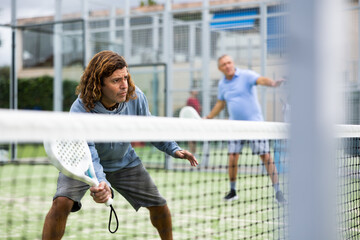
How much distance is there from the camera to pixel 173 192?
746 cm

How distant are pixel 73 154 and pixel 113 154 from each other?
33.2 inches

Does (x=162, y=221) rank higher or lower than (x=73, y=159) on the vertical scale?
Result: lower

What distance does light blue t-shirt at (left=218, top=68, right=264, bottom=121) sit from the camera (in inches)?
276

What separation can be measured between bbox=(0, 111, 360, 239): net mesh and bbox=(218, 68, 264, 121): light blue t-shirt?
2.50ft

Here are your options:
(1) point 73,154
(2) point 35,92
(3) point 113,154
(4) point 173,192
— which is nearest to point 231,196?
(4) point 173,192

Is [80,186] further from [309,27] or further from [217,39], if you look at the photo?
[217,39]

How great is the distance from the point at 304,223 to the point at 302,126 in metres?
0.15

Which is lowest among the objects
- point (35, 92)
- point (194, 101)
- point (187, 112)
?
point (187, 112)

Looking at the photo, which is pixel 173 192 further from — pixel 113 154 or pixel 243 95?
pixel 113 154

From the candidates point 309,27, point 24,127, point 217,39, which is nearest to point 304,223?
point 309,27

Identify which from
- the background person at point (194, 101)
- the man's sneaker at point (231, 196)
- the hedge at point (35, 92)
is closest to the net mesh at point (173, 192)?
the man's sneaker at point (231, 196)

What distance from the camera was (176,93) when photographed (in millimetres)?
11094

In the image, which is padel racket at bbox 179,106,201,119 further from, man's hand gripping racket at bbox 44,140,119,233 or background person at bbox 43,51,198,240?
man's hand gripping racket at bbox 44,140,119,233

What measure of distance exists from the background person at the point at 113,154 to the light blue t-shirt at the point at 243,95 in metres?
3.61
